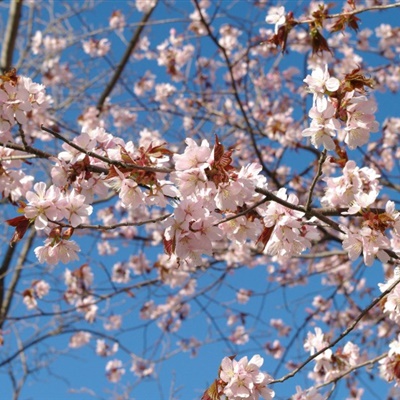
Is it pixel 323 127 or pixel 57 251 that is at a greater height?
pixel 57 251

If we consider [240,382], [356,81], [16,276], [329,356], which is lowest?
[240,382]

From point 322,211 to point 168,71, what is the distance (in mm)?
4245

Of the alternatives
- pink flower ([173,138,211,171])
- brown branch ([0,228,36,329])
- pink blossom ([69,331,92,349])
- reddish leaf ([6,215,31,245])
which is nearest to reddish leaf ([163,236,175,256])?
pink flower ([173,138,211,171])

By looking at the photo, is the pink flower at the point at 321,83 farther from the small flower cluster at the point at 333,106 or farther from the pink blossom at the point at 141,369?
the pink blossom at the point at 141,369

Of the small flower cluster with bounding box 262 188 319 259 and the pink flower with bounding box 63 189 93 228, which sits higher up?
the pink flower with bounding box 63 189 93 228

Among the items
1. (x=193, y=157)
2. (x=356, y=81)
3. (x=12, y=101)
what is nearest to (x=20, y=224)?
(x=12, y=101)

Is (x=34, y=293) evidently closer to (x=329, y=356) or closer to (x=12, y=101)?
(x=329, y=356)

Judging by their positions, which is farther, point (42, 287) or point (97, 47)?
point (97, 47)

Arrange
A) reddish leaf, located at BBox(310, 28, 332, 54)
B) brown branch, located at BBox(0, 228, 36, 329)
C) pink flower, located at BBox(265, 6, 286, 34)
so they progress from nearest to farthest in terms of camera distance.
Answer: reddish leaf, located at BBox(310, 28, 332, 54), pink flower, located at BBox(265, 6, 286, 34), brown branch, located at BBox(0, 228, 36, 329)

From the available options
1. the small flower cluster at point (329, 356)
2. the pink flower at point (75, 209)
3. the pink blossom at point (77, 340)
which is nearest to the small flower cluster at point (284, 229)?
the pink flower at point (75, 209)

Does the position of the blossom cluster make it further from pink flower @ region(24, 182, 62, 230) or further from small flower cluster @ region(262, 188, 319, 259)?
pink flower @ region(24, 182, 62, 230)

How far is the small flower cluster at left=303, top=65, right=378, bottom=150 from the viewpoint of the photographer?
5.34ft

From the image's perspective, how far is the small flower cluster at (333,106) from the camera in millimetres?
1627

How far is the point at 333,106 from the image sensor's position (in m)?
1.64
